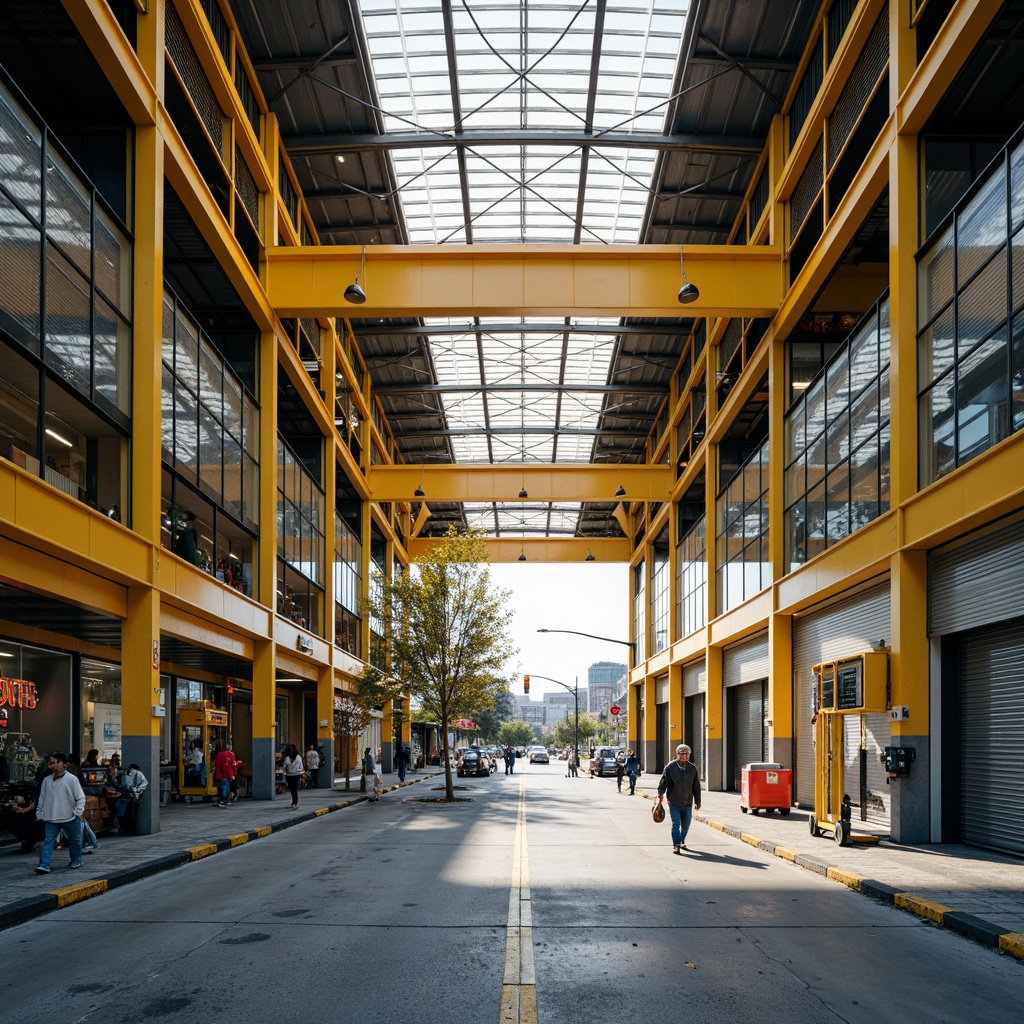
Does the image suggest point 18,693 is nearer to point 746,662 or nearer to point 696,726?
point 746,662

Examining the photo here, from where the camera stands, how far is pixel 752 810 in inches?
969

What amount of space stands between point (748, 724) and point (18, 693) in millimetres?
21698

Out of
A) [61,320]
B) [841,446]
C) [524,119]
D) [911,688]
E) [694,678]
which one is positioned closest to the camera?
[61,320]

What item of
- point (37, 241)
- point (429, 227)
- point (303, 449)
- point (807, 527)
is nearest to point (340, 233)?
point (429, 227)

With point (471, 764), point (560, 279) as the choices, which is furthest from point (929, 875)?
point (471, 764)

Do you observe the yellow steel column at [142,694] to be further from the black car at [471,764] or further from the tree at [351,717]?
the black car at [471,764]

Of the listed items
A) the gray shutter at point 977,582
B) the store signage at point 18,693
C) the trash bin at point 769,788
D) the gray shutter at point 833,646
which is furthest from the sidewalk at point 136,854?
the gray shutter at point 977,582

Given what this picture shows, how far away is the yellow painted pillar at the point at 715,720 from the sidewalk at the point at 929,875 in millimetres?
14961

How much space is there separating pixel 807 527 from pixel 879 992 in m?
18.4

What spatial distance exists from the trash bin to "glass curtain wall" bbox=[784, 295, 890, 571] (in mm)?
4992

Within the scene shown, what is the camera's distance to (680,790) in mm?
16594

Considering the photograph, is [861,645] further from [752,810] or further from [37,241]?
[37,241]

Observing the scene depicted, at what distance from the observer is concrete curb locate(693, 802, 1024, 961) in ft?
30.4

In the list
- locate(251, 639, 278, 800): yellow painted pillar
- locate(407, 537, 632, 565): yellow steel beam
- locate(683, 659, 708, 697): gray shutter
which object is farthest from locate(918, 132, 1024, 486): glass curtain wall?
locate(407, 537, 632, 565): yellow steel beam
